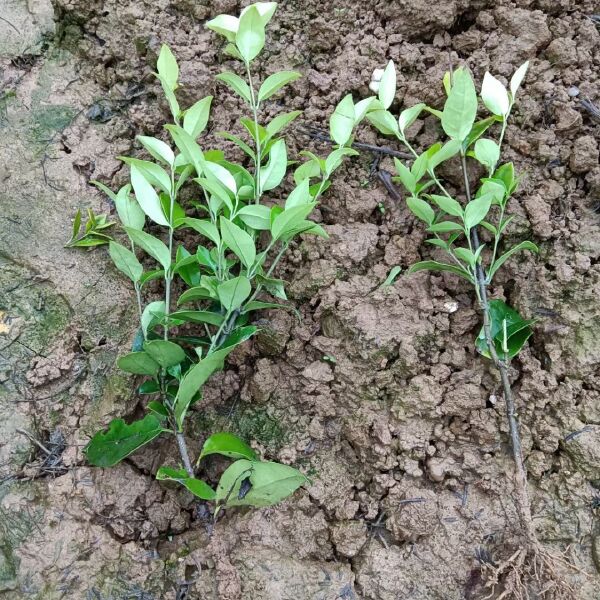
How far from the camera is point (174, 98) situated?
1.59 m

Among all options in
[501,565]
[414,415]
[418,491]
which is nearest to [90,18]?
[414,415]

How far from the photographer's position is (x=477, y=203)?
1.47 m

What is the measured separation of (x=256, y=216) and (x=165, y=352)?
43cm

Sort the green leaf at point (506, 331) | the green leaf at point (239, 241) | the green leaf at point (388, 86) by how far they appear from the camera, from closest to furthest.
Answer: the green leaf at point (239, 241) → the green leaf at point (506, 331) → the green leaf at point (388, 86)

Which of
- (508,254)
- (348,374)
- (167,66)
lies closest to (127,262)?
(167,66)

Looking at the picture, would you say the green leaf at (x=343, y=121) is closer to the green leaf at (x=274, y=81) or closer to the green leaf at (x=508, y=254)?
the green leaf at (x=274, y=81)

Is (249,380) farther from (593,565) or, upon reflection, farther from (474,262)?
(593,565)

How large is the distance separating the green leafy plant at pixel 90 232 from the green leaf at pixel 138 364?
400mm

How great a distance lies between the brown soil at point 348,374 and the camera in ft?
4.88

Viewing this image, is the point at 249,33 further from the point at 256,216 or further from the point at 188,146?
A: the point at 256,216

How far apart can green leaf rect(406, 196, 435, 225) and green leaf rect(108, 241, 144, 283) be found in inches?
30.1

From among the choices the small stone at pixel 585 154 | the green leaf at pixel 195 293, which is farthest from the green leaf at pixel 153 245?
the small stone at pixel 585 154

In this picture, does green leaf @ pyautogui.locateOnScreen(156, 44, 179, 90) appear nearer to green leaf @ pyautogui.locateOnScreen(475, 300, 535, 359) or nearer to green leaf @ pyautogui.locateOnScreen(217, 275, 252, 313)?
green leaf @ pyautogui.locateOnScreen(217, 275, 252, 313)

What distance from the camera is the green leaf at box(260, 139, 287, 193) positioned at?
5.18 feet
